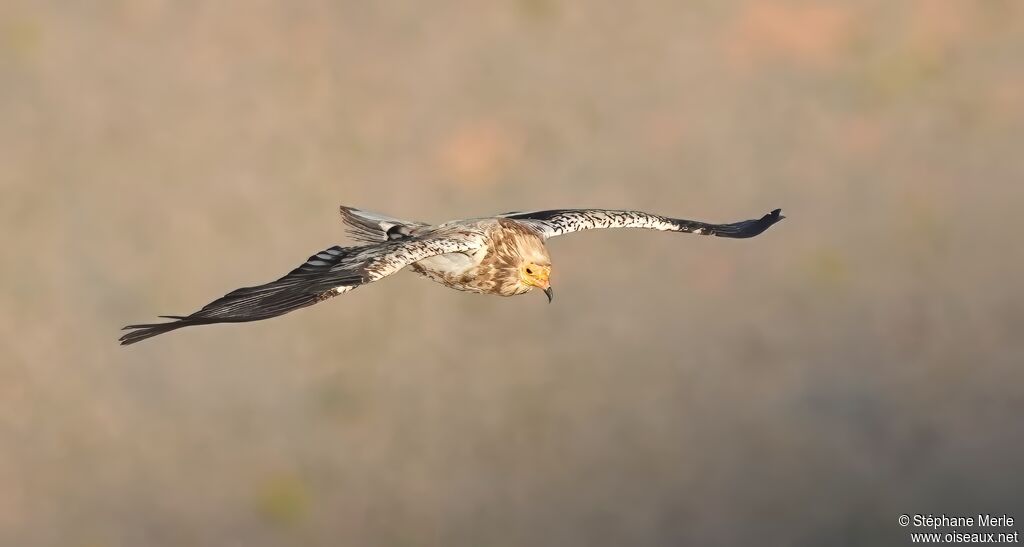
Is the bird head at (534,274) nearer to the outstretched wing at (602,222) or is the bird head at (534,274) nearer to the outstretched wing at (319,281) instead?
the outstretched wing at (319,281)

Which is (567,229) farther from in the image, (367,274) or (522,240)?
(367,274)

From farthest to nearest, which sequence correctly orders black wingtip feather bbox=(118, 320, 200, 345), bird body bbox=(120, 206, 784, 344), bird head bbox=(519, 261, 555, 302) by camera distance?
1. bird head bbox=(519, 261, 555, 302)
2. bird body bbox=(120, 206, 784, 344)
3. black wingtip feather bbox=(118, 320, 200, 345)

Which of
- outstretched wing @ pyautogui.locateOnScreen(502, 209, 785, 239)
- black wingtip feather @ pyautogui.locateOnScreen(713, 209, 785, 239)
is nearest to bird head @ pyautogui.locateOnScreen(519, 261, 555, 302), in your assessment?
outstretched wing @ pyautogui.locateOnScreen(502, 209, 785, 239)

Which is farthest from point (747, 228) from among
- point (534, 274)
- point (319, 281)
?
point (319, 281)

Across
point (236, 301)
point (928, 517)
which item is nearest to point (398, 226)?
point (236, 301)

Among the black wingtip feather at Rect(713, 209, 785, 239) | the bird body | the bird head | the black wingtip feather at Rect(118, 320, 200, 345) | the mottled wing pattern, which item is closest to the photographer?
the black wingtip feather at Rect(118, 320, 200, 345)

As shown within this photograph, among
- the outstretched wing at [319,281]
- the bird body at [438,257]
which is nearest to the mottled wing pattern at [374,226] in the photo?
the bird body at [438,257]

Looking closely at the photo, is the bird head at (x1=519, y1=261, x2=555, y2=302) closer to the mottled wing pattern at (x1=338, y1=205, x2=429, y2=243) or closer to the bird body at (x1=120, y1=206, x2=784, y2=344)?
the bird body at (x1=120, y1=206, x2=784, y2=344)
